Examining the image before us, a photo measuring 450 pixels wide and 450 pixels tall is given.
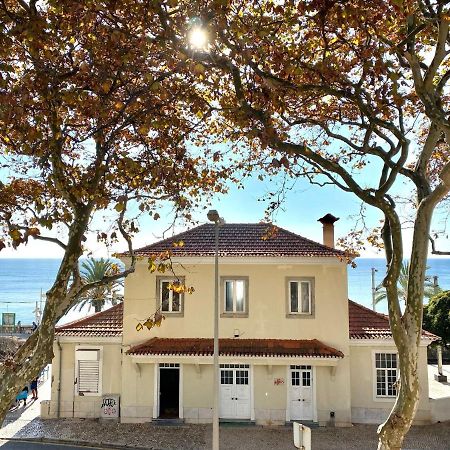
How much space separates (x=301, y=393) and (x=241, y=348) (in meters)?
3.03

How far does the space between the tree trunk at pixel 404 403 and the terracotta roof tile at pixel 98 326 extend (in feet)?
45.7

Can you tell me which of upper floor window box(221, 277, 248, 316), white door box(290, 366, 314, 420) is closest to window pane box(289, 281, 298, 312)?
upper floor window box(221, 277, 248, 316)

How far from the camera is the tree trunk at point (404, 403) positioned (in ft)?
30.6

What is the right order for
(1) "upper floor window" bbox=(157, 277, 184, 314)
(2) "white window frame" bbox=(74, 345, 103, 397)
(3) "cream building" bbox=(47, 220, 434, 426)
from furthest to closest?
(2) "white window frame" bbox=(74, 345, 103, 397), (1) "upper floor window" bbox=(157, 277, 184, 314), (3) "cream building" bbox=(47, 220, 434, 426)

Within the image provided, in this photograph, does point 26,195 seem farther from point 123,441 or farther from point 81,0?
point 123,441

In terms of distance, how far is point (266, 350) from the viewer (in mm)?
19891

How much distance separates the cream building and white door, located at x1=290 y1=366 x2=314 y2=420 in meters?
0.04

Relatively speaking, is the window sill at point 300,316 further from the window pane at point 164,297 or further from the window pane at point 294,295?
the window pane at point 164,297

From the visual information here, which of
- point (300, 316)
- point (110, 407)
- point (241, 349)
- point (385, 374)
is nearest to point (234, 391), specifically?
point (241, 349)

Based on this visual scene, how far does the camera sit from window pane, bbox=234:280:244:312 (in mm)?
20828

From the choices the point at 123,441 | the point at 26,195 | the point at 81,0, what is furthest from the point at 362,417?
the point at 81,0

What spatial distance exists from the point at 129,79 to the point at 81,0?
210 cm

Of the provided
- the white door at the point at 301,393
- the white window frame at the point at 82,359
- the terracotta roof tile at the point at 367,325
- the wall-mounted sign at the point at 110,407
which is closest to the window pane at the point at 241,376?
the white door at the point at 301,393

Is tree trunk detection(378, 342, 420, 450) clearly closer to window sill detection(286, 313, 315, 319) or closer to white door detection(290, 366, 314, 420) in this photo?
white door detection(290, 366, 314, 420)
